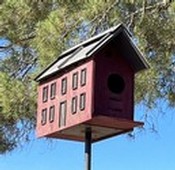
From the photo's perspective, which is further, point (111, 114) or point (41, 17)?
point (41, 17)

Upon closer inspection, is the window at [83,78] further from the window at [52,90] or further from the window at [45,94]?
the window at [45,94]

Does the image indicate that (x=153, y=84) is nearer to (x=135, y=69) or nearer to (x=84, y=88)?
(x=135, y=69)

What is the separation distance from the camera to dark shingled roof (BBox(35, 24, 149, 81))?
3.53 meters

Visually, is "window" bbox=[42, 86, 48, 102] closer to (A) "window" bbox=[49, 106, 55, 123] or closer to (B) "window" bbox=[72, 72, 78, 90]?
(A) "window" bbox=[49, 106, 55, 123]

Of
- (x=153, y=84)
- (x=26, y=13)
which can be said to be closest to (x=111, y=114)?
(x=153, y=84)

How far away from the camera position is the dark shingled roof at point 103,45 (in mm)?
3525

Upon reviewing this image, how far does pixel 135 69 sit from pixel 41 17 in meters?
2.40

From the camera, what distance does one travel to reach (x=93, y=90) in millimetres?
3387

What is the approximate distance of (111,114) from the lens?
338cm

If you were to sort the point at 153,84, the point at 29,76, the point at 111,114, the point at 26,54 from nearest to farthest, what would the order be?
the point at 111,114 → the point at 153,84 → the point at 29,76 → the point at 26,54

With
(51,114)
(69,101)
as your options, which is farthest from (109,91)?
(51,114)

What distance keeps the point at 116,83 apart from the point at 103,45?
0.74ft

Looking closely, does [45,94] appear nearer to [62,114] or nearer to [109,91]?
[62,114]

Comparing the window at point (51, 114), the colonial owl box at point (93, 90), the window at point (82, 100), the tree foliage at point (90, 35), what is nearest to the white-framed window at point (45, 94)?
the colonial owl box at point (93, 90)
